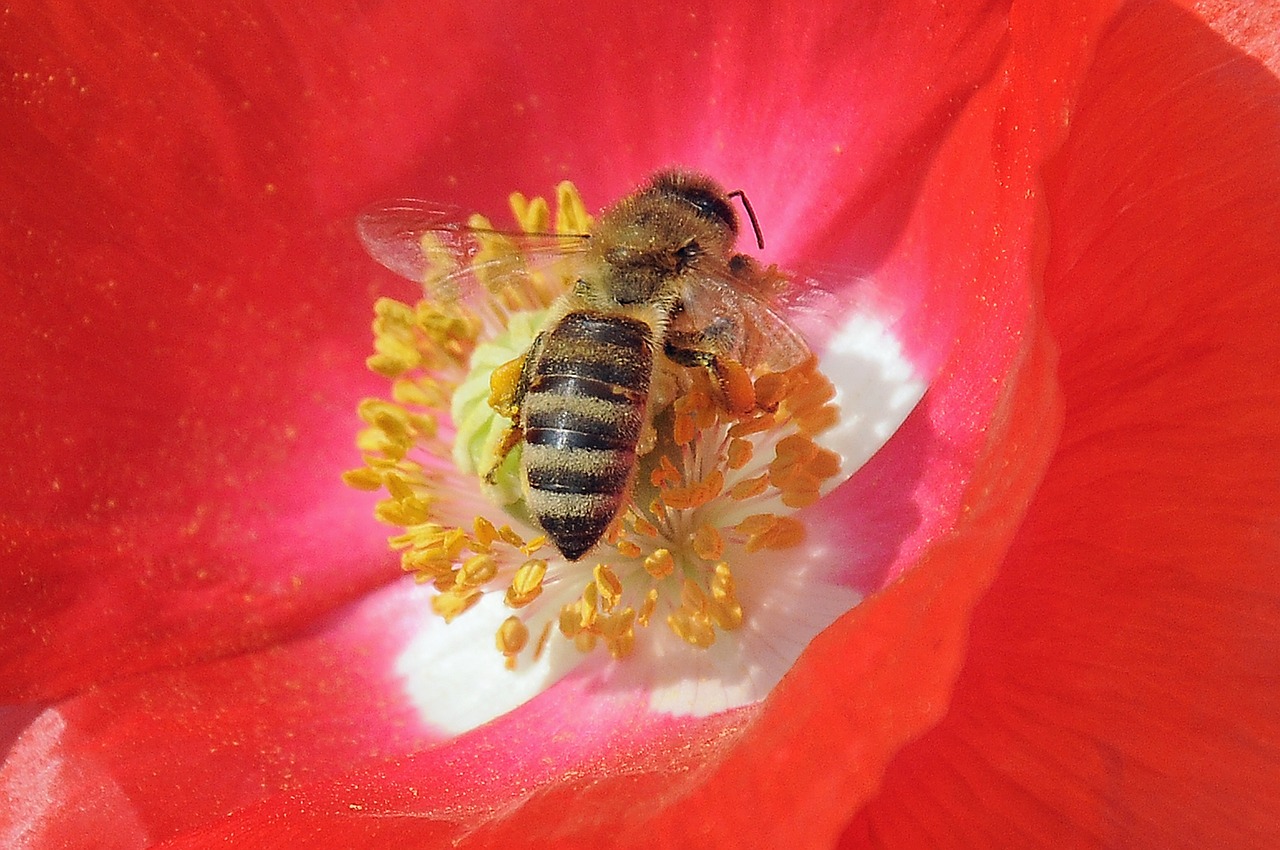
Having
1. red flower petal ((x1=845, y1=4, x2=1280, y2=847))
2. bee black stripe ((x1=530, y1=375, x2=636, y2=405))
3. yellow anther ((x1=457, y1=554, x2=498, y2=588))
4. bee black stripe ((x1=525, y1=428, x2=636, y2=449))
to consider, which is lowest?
red flower petal ((x1=845, y1=4, x2=1280, y2=847))

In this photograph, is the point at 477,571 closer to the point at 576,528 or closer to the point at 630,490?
the point at 630,490

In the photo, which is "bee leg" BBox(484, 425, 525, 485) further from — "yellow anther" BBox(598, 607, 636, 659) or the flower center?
"yellow anther" BBox(598, 607, 636, 659)

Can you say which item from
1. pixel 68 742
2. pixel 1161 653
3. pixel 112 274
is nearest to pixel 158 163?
pixel 112 274

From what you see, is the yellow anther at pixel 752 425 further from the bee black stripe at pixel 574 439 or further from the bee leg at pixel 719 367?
the bee black stripe at pixel 574 439

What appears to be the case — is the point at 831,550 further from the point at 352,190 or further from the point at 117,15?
the point at 117,15

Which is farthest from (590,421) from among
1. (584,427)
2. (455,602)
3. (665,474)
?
(455,602)

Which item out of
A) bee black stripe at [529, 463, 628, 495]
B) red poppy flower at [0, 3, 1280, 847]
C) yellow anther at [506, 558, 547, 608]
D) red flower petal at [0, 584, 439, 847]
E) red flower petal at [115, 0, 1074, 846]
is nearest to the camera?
red flower petal at [115, 0, 1074, 846]

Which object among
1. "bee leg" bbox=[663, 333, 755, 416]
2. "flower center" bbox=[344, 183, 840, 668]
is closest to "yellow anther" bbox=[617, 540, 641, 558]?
"flower center" bbox=[344, 183, 840, 668]
